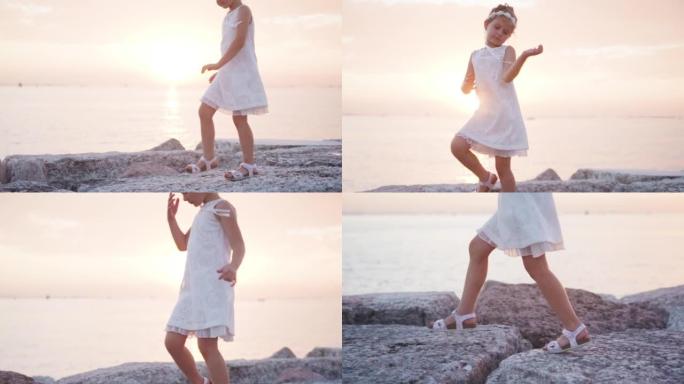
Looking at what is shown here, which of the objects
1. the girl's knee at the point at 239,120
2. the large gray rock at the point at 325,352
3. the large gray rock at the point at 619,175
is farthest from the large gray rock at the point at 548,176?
the girl's knee at the point at 239,120

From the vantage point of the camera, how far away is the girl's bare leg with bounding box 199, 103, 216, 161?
4629mm

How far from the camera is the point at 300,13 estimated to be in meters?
5.29

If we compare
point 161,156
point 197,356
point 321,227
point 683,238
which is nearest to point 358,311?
point 321,227

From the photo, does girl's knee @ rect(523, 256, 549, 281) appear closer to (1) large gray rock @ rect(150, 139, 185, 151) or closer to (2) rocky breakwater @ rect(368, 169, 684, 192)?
(2) rocky breakwater @ rect(368, 169, 684, 192)

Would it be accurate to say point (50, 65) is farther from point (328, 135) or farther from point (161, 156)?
point (328, 135)

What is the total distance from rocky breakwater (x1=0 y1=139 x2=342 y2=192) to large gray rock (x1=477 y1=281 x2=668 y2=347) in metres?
0.88

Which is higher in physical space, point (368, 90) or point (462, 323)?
point (368, 90)

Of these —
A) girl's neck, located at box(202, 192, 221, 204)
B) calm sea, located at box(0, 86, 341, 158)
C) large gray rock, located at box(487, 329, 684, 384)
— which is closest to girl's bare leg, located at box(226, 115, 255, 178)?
girl's neck, located at box(202, 192, 221, 204)

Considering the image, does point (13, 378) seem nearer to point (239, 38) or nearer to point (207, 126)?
point (207, 126)

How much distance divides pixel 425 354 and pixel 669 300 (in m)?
1.39

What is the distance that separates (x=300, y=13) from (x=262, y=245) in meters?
1.04

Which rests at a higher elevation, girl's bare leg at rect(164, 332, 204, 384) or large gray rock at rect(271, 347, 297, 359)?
girl's bare leg at rect(164, 332, 204, 384)

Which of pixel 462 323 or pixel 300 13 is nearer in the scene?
pixel 462 323

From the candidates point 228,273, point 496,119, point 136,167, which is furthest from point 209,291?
point 496,119
